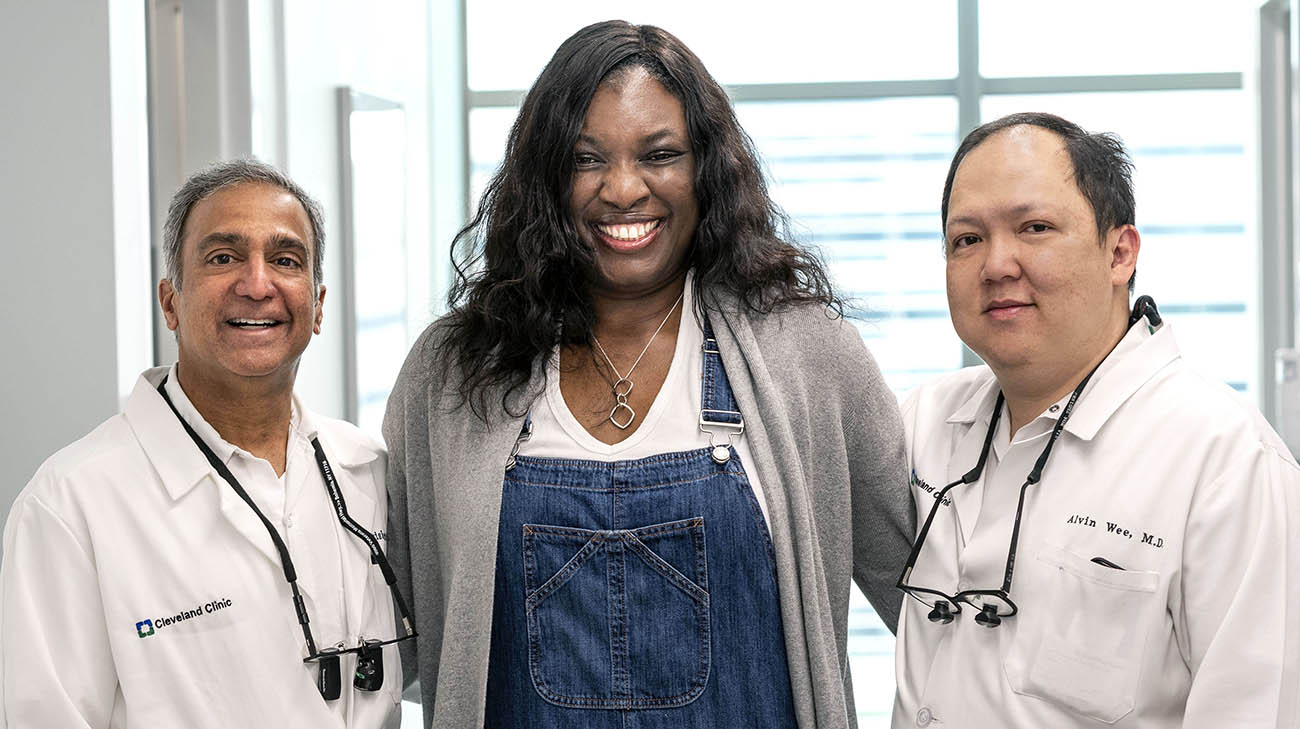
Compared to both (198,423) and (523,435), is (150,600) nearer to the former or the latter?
(198,423)

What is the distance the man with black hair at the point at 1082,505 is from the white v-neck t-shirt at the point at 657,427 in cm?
34

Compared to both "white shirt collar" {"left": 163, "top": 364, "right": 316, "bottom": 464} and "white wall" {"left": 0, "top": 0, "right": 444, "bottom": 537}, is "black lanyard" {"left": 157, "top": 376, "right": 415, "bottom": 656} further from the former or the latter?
"white wall" {"left": 0, "top": 0, "right": 444, "bottom": 537}

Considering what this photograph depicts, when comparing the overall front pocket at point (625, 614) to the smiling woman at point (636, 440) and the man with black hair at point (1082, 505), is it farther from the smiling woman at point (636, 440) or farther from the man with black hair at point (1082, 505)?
the man with black hair at point (1082, 505)

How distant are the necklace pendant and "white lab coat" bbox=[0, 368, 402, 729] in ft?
1.48

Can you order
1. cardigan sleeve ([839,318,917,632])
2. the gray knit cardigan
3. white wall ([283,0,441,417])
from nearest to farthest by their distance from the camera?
the gray knit cardigan → cardigan sleeve ([839,318,917,632]) → white wall ([283,0,441,417])

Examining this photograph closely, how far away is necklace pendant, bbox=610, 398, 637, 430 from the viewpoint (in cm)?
185

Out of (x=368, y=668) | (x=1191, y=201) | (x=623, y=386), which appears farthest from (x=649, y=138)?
(x=1191, y=201)

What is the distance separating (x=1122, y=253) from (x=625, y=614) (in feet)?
2.81

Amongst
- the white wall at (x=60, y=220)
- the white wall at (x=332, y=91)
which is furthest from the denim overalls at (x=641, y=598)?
the white wall at (x=332, y=91)

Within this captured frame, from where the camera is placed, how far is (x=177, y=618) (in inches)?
64.6

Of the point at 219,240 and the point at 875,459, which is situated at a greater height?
the point at 219,240

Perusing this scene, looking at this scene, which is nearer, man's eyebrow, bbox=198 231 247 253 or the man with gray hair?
the man with gray hair

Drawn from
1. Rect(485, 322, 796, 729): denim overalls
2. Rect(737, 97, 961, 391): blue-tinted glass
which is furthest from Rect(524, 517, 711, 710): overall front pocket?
Rect(737, 97, 961, 391): blue-tinted glass

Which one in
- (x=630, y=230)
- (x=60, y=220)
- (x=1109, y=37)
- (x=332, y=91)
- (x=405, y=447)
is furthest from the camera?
(x=1109, y=37)
